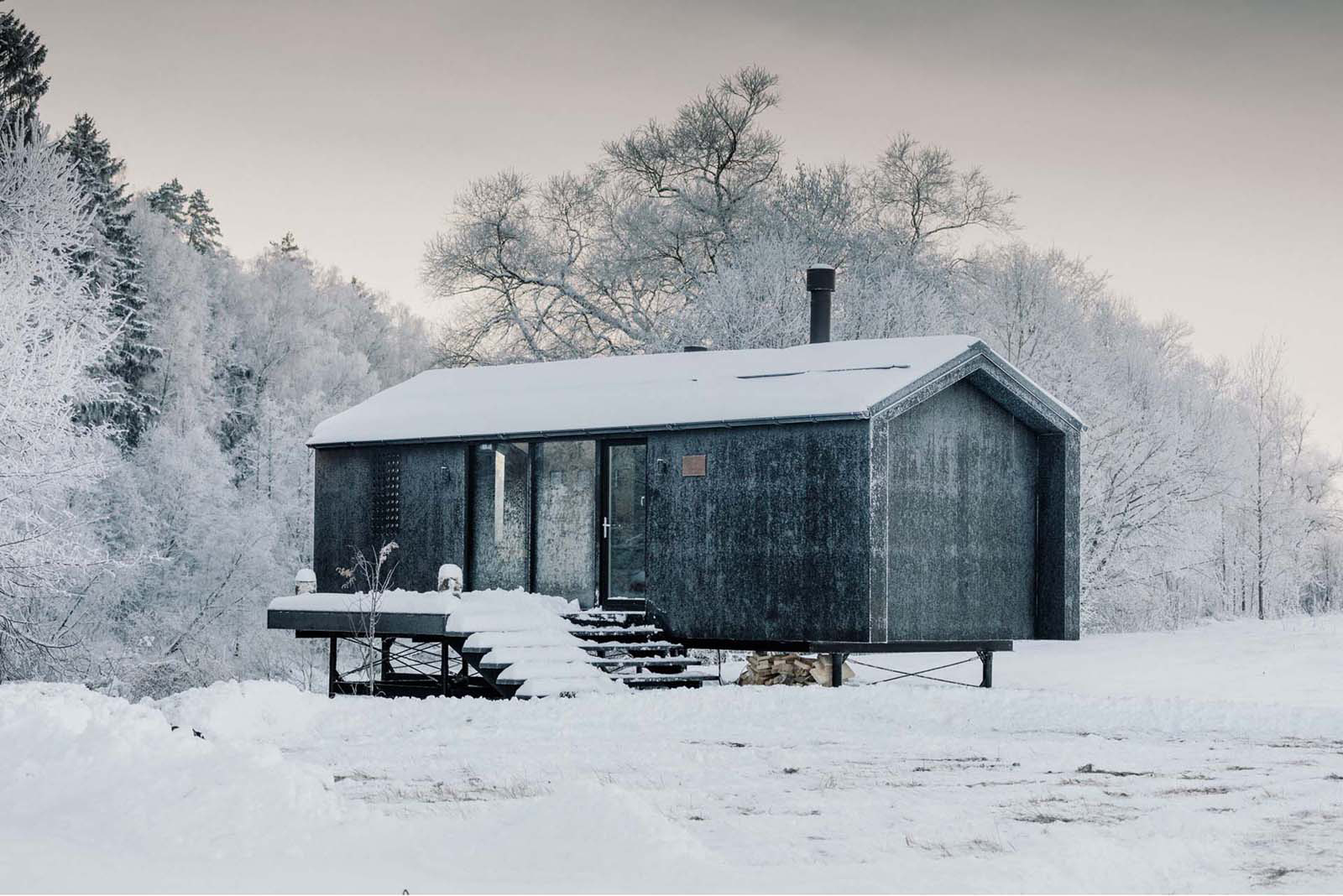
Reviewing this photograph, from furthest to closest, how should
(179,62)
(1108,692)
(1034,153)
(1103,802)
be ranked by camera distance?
(179,62)
(1034,153)
(1108,692)
(1103,802)

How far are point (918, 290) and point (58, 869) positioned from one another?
25303 millimetres

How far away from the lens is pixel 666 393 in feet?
56.6

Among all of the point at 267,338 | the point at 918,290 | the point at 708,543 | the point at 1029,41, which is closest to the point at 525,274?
the point at 918,290

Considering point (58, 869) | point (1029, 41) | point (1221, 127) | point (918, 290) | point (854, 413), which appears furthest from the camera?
point (918, 290)

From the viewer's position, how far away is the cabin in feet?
51.3

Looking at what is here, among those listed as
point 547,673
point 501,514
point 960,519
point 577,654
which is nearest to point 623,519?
point 501,514

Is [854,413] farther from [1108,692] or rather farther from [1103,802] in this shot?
[1103,802]

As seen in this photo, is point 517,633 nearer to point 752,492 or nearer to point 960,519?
→ point 752,492

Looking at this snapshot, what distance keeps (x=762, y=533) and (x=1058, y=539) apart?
3.90 metres

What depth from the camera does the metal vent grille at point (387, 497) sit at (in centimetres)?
1852

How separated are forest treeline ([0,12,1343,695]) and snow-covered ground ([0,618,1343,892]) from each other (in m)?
14.7

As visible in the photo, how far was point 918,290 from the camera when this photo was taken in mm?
29984

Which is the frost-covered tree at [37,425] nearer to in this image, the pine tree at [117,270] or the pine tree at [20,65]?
the pine tree at [117,270]

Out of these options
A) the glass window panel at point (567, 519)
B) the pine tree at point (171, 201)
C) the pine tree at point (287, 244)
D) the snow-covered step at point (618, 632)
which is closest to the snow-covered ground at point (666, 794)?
the snow-covered step at point (618, 632)
